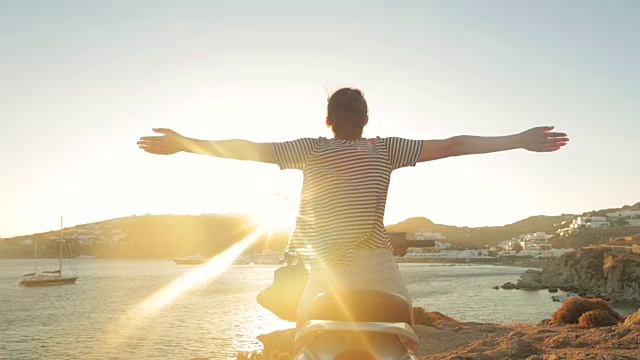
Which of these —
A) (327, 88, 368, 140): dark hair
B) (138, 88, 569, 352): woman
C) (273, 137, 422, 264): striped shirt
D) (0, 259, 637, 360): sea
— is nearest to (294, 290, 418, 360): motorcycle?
(138, 88, 569, 352): woman

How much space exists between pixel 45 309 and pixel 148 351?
41.6 m

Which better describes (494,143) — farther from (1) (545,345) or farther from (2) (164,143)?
(1) (545,345)

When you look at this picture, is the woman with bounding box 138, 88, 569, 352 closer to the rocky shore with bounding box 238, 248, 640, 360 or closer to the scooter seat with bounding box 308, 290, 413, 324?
the scooter seat with bounding box 308, 290, 413, 324

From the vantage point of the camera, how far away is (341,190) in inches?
137

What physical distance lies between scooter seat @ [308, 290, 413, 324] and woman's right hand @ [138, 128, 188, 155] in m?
1.48

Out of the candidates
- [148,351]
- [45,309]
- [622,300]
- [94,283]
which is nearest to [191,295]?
[45,309]

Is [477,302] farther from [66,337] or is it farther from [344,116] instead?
[344,116]

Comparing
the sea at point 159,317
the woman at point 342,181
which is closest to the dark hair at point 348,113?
the woman at point 342,181

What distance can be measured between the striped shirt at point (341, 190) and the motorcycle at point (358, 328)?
0.51 meters

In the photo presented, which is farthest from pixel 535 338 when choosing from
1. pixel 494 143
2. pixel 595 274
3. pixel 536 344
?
pixel 595 274

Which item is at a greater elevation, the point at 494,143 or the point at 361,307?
the point at 494,143

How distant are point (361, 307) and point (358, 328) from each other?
0.12 meters

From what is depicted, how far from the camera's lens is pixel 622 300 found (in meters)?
78.8

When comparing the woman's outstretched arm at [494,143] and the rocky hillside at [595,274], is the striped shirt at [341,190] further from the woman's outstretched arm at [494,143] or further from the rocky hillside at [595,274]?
the rocky hillside at [595,274]
